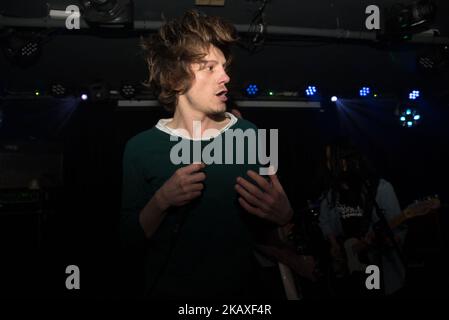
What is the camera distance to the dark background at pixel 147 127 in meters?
4.62

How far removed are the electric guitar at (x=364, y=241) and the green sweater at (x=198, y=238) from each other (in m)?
2.62

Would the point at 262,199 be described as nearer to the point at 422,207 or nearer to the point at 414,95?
the point at 422,207

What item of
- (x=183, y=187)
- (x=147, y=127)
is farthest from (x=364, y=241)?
(x=147, y=127)

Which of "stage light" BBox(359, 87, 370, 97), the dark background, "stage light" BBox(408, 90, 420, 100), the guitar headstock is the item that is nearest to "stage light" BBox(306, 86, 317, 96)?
the dark background

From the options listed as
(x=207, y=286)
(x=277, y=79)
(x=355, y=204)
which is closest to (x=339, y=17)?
(x=277, y=79)

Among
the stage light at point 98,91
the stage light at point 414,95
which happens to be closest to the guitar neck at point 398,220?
the stage light at point 414,95

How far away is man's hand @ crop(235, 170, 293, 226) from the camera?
1.16 metres

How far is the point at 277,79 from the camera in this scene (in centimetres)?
624

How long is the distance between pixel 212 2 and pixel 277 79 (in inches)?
91.7

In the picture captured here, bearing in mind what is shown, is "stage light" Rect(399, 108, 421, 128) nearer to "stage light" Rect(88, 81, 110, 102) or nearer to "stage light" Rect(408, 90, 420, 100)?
"stage light" Rect(408, 90, 420, 100)

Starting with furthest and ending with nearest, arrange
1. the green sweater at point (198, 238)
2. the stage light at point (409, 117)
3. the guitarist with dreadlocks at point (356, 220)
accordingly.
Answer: the stage light at point (409, 117), the guitarist with dreadlocks at point (356, 220), the green sweater at point (198, 238)

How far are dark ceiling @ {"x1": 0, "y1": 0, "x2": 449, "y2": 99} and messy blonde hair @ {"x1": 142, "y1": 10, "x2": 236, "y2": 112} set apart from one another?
317 cm

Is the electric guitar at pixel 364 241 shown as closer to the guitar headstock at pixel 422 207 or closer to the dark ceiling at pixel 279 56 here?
the guitar headstock at pixel 422 207

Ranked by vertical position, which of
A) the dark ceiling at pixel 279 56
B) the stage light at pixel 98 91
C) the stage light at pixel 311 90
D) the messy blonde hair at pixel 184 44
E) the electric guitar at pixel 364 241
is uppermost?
the dark ceiling at pixel 279 56
